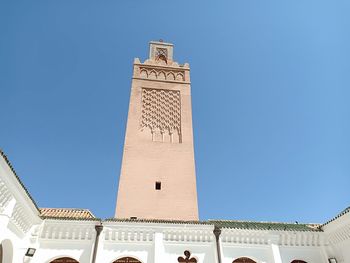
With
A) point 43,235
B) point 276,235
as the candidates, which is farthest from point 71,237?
point 276,235

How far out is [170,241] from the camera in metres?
7.48

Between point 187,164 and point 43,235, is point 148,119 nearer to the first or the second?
point 187,164

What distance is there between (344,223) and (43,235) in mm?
7822

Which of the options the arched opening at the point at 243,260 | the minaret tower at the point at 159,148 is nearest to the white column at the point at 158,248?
the arched opening at the point at 243,260

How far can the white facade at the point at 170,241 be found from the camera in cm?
713

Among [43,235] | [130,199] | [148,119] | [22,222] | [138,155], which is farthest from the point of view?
[148,119]

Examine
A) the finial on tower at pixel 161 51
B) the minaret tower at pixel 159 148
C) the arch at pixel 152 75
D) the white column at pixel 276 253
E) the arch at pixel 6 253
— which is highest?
the finial on tower at pixel 161 51

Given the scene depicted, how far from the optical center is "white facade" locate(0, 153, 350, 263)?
23.4ft

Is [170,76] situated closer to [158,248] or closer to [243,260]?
[158,248]

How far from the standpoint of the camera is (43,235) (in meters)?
7.29

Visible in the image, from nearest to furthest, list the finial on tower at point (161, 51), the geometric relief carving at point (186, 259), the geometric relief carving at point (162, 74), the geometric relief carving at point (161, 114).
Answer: the geometric relief carving at point (186, 259) → the geometric relief carving at point (161, 114) → the geometric relief carving at point (162, 74) → the finial on tower at point (161, 51)

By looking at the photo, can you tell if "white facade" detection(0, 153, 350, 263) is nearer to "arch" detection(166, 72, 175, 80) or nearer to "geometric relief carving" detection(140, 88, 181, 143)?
"geometric relief carving" detection(140, 88, 181, 143)

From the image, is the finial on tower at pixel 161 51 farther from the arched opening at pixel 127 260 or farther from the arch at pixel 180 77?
the arched opening at pixel 127 260

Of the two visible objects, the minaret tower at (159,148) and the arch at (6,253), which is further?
the minaret tower at (159,148)
